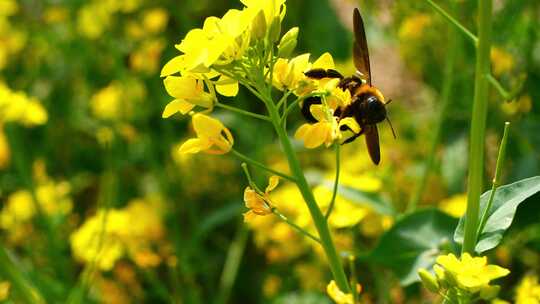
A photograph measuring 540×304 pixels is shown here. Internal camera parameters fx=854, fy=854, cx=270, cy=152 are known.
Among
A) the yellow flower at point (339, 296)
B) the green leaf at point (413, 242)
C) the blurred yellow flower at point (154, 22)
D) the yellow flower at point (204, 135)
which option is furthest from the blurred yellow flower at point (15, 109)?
the yellow flower at point (339, 296)

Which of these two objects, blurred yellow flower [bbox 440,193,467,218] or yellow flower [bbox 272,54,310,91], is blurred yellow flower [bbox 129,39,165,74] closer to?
blurred yellow flower [bbox 440,193,467,218]

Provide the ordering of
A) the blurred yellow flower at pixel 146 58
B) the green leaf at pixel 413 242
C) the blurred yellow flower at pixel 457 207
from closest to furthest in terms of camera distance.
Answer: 1. the green leaf at pixel 413 242
2. the blurred yellow flower at pixel 457 207
3. the blurred yellow flower at pixel 146 58

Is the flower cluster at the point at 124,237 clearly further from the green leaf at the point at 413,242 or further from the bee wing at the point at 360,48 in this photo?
the bee wing at the point at 360,48

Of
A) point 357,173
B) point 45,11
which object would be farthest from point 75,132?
point 357,173

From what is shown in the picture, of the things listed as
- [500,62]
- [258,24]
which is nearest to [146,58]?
[500,62]

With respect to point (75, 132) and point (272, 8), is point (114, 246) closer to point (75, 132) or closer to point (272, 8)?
point (75, 132)

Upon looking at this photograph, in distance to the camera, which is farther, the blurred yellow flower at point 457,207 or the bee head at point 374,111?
the blurred yellow flower at point 457,207

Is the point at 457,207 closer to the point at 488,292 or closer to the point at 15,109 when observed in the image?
the point at 488,292

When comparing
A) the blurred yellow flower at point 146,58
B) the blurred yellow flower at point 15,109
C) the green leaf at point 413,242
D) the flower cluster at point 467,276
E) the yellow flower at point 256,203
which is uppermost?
the yellow flower at point 256,203
